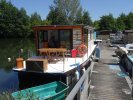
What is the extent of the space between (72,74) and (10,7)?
82470 mm

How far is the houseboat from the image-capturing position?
46.6 feet

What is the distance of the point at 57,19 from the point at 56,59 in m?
57.0

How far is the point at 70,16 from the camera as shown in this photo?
74.1 m

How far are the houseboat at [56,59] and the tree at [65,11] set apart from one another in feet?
174

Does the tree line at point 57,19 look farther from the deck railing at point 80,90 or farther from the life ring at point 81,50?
the deck railing at point 80,90

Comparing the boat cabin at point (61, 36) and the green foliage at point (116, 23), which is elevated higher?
the green foliage at point (116, 23)

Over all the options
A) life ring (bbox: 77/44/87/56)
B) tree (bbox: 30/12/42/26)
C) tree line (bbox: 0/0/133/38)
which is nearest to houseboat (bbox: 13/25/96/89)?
life ring (bbox: 77/44/87/56)

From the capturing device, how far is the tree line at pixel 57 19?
72812 mm

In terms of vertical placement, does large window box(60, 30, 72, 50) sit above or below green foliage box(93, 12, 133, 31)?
below

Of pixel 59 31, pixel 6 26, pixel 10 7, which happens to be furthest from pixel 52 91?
pixel 10 7

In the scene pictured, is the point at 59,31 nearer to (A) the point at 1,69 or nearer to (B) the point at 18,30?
(A) the point at 1,69

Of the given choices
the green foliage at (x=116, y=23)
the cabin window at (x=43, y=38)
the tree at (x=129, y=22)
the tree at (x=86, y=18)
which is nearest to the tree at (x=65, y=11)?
the tree at (x=86, y=18)

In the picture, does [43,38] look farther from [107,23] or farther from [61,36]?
[107,23]

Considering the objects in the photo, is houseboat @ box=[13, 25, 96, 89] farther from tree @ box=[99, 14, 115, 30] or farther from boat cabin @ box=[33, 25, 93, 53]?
tree @ box=[99, 14, 115, 30]
